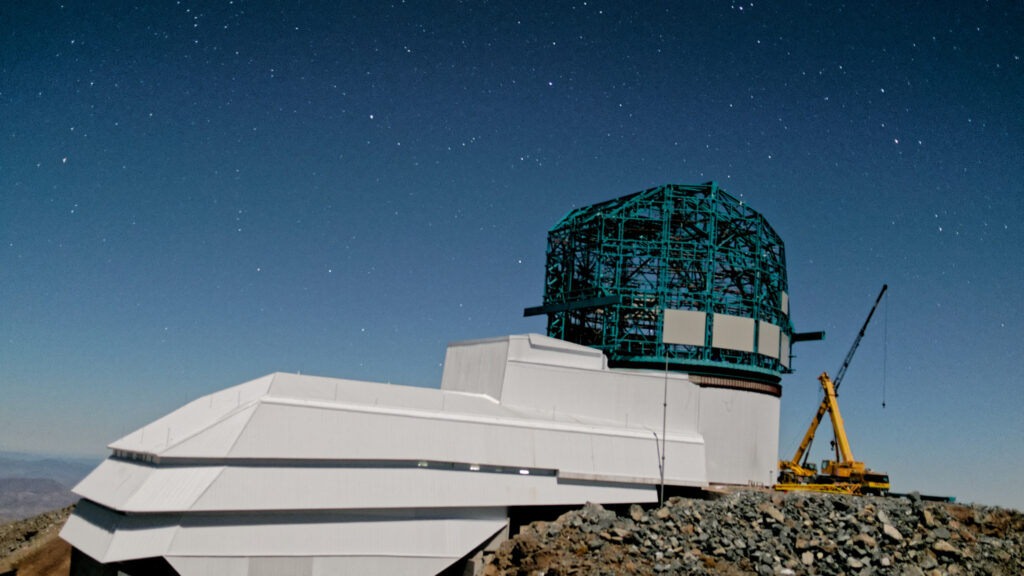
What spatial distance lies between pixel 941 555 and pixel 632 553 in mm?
13139

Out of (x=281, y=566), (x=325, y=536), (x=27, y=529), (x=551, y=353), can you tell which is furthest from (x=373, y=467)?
(x=27, y=529)

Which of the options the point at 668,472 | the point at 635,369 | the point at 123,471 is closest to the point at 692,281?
the point at 635,369

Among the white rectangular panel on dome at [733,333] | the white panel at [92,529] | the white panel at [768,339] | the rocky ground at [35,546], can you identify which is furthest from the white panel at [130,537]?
the white panel at [768,339]

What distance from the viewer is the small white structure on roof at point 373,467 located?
30.8 m

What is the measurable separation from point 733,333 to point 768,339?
349 cm

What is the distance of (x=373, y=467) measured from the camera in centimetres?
3438

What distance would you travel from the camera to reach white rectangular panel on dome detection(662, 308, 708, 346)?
51219mm

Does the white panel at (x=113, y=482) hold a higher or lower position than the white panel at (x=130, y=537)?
higher

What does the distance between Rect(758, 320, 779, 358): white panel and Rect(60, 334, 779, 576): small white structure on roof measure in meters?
9.47

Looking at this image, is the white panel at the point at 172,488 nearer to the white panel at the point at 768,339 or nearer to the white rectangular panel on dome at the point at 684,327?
the white rectangular panel on dome at the point at 684,327

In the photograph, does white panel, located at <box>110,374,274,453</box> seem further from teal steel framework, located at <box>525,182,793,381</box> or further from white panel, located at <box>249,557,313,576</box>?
teal steel framework, located at <box>525,182,793,381</box>

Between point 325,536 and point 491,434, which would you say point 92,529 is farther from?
point 491,434

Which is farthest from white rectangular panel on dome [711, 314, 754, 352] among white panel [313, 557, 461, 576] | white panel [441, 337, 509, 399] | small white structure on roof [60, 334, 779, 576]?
white panel [313, 557, 461, 576]

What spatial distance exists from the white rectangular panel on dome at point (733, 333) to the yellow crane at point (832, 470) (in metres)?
9.49
